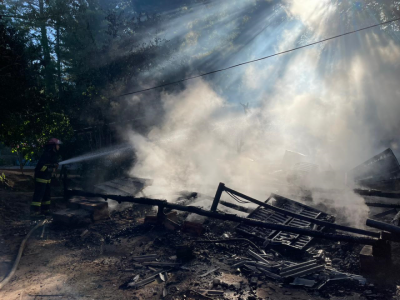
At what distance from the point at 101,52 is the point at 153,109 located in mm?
3851

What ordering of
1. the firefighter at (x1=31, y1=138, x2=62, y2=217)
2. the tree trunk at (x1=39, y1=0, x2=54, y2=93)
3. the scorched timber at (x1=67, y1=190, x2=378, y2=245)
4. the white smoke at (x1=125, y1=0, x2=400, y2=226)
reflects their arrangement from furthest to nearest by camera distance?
the tree trunk at (x1=39, y1=0, x2=54, y2=93)
the white smoke at (x1=125, y1=0, x2=400, y2=226)
the firefighter at (x1=31, y1=138, x2=62, y2=217)
the scorched timber at (x1=67, y1=190, x2=378, y2=245)

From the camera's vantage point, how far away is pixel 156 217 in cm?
744

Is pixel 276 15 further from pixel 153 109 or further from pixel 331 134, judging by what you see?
pixel 153 109

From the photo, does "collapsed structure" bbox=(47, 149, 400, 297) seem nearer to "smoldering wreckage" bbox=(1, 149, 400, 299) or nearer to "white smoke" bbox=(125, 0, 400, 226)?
"smoldering wreckage" bbox=(1, 149, 400, 299)

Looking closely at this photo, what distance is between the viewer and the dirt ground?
14.9ft

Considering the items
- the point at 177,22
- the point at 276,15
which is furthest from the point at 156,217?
the point at 276,15

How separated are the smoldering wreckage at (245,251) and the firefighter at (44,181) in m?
0.68

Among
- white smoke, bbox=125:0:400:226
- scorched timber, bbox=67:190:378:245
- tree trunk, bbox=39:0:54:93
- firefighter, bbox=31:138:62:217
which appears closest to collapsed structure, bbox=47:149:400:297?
scorched timber, bbox=67:190:378:245

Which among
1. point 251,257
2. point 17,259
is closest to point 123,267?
point 17,259

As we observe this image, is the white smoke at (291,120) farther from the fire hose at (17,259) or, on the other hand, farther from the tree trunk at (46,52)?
the tree trunk at (46,52)

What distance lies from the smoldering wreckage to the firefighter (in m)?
0.68

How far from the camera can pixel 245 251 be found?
6.16 metres

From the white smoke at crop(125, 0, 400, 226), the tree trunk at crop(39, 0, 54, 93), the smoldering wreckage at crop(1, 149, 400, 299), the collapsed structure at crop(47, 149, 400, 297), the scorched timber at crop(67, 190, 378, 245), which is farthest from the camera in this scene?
the tree trunk at crop(39, 0, 54, 93)

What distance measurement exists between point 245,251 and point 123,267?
2390 mm
